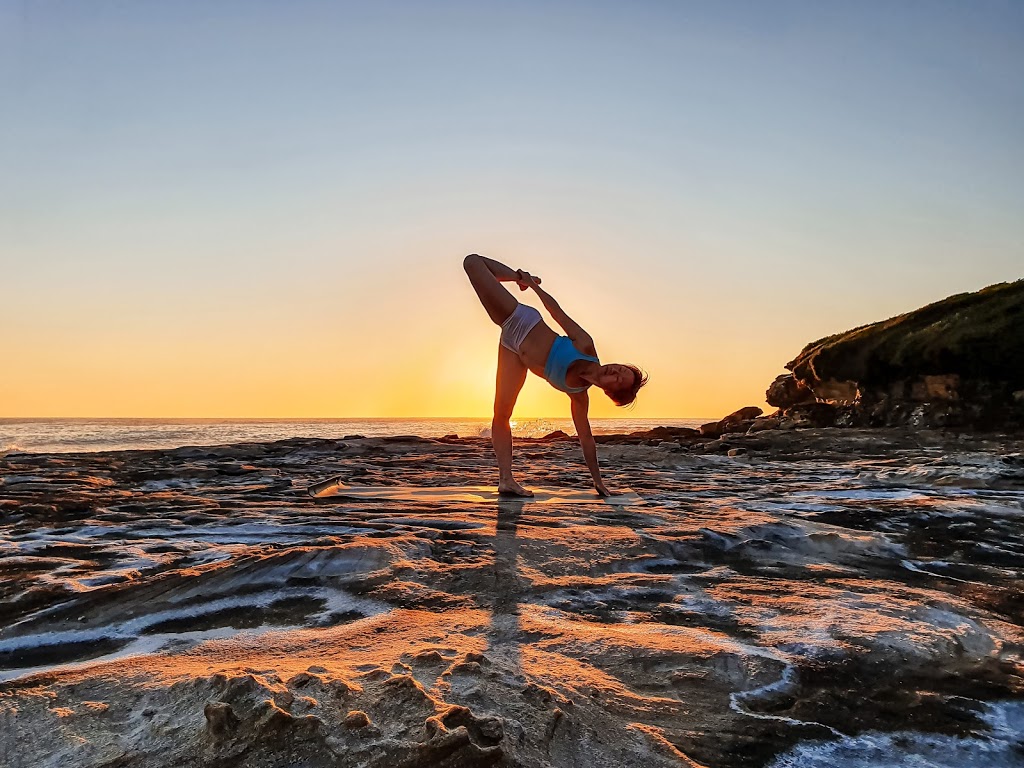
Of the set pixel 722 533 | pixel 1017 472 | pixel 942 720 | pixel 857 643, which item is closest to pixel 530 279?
pixel 722 533

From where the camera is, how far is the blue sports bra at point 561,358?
536cm

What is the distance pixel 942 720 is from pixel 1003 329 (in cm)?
1424

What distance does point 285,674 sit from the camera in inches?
61.9

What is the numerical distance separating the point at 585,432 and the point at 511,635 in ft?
12.4

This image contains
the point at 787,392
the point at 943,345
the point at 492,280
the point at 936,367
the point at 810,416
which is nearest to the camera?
the point at 492,280

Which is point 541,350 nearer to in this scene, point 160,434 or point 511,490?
point 511,490

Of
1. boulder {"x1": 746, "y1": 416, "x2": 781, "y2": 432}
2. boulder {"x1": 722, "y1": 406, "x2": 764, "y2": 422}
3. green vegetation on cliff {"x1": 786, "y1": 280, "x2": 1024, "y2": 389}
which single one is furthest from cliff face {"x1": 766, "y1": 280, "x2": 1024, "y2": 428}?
boulder {"x1": 722, "y1": 406, "x2": 764, "y2": 422}

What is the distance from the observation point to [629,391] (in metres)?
5.35

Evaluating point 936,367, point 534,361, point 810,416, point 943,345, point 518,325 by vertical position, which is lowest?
point 810,416

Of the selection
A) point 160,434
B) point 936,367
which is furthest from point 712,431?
point 160,434

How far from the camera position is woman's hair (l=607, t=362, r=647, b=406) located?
5.32 metres

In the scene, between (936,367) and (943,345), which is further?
(936,367)

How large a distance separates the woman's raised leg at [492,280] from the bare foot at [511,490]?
1.40 m

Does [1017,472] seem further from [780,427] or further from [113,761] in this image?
[780,427]
